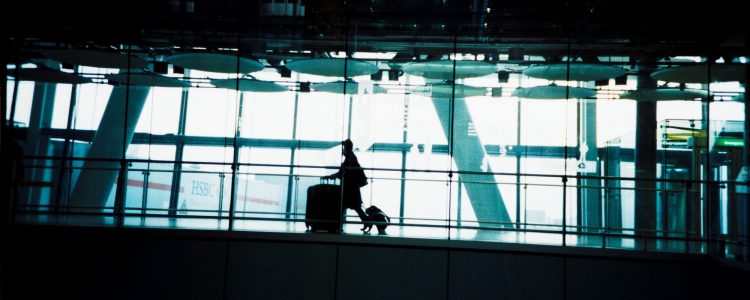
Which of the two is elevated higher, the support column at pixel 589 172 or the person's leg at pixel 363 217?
the support column at pixel 589 172

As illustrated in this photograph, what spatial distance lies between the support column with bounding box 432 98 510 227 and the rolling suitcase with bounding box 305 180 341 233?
65.3 inches

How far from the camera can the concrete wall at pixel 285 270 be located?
27.3ft

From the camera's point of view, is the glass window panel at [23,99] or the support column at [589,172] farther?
the glass window panel at [23,99]

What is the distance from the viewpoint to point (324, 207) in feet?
30.2

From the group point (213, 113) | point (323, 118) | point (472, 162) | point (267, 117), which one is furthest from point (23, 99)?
point (472, 162)

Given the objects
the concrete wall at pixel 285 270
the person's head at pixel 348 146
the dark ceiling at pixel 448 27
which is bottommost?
the concrete wall at pixel 285 270

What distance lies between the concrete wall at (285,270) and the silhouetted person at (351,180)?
2.66 feet

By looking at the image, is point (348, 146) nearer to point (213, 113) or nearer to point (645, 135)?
point (213, 113)

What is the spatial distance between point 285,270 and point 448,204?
228 cm

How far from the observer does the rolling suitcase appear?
916 centimetres

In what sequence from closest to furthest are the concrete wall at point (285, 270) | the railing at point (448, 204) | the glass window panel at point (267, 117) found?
1. the concrete wall at point (285, 270)
2. the railing at point (448, 204)
3. the glass window panel at point (267, 117)


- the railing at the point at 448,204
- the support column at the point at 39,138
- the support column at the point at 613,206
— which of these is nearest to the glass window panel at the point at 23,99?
the support column at the point at 39,138

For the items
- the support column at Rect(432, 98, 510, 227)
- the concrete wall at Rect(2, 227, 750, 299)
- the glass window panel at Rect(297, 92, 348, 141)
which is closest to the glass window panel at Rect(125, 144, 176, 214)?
the concrete wall at Rect(2, 227, 750, 299)

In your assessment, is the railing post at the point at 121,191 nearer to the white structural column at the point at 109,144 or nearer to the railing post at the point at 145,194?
the white structural column at the point at 109,144
